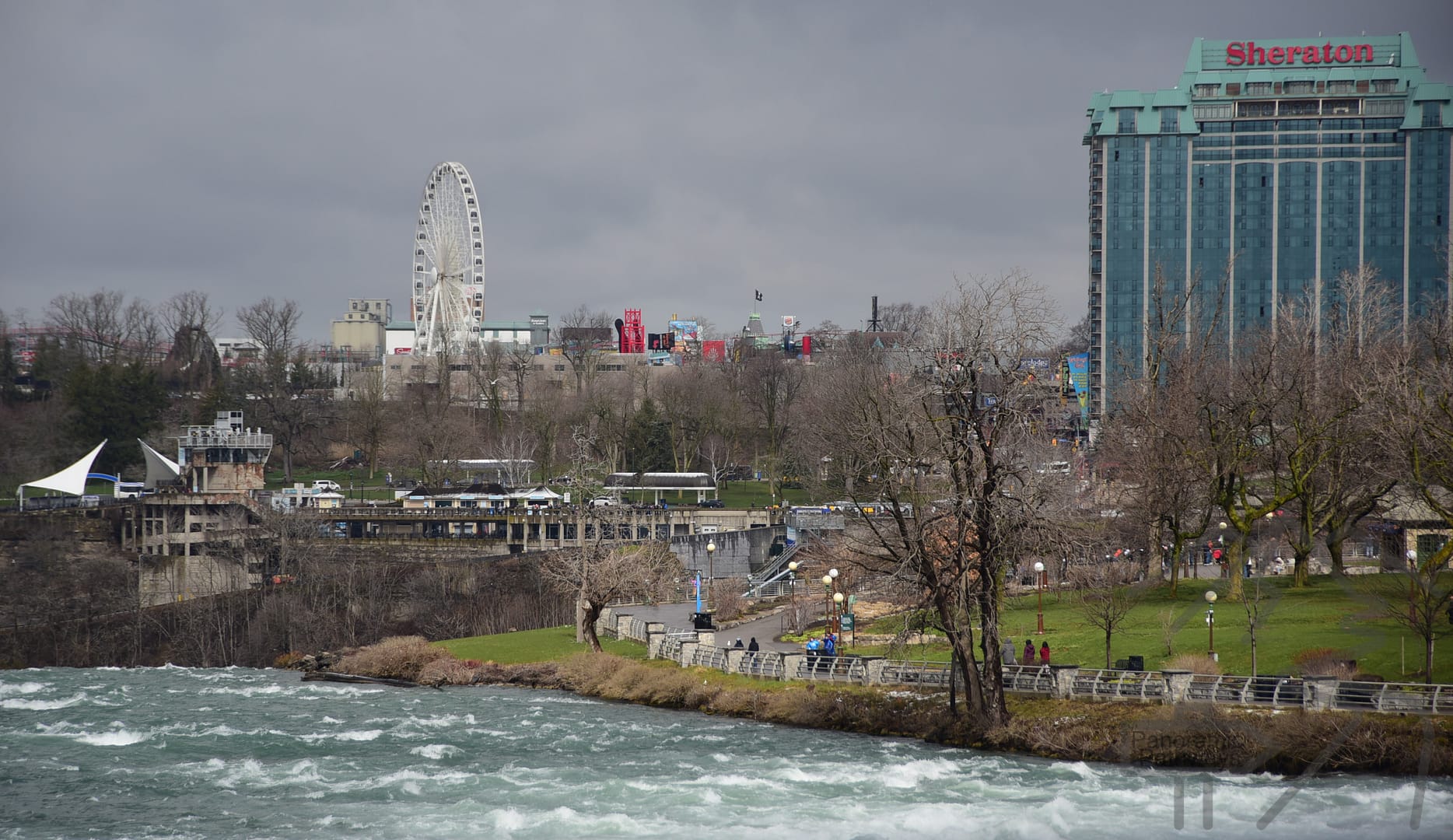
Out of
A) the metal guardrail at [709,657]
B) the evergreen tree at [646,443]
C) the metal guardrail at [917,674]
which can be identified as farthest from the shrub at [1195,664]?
the evergreen tree at [646,443]

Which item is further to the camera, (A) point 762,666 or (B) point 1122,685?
(A) point 762,666

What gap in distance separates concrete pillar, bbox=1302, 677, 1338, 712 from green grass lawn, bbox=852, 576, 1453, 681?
9.12 ft

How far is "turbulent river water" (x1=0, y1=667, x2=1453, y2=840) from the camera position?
2494 cm

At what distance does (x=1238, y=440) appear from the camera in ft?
145

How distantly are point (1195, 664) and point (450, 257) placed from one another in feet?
360

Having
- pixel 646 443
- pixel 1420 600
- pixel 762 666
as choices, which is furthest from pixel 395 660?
pixel 646 443

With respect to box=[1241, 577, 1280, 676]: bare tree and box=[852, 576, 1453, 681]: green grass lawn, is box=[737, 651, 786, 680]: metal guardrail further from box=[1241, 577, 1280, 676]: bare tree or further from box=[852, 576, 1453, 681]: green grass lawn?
box=[1241, 577, 1280, 676]: bare tree

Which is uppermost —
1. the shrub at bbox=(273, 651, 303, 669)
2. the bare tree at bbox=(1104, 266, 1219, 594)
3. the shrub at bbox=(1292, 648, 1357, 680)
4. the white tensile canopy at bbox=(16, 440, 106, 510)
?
the bare tree at bbox=(1104, 266, 1219, 594)

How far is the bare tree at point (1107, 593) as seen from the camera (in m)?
35.6

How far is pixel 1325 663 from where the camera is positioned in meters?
31.3

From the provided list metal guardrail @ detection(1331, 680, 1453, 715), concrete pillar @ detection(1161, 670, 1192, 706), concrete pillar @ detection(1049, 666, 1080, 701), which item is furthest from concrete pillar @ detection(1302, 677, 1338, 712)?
concrete pillar @ detection(1049, 666, 1080, 701)

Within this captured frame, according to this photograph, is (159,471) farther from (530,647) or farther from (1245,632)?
(1245,632)

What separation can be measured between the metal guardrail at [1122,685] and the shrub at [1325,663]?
324 cm

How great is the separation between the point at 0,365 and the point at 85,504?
39079mm
